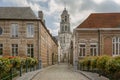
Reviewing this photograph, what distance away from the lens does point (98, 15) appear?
1891 inches

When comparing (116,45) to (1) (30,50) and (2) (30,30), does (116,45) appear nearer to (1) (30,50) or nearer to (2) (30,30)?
(1) (30,50)

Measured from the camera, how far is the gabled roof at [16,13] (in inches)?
1731

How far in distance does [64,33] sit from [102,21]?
108 meters

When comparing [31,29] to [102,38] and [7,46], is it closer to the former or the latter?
[7,46]

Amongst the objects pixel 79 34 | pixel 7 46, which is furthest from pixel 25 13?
pixel 79 34

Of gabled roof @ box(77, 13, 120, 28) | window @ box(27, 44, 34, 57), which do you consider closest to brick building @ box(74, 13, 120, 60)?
gabled roof @ box(77, 13, 120, 28)

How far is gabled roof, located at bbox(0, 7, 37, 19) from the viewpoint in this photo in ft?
144

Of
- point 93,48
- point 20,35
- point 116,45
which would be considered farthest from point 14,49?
point 116,45

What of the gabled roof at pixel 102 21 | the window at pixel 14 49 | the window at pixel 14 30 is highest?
the gabled roof at pixel 102 21

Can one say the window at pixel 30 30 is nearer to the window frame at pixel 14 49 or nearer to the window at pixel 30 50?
the window at pixel 30 50

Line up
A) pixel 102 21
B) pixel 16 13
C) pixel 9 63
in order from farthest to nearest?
pixel 102 21 < pixel 16 13 < pixel 9 63

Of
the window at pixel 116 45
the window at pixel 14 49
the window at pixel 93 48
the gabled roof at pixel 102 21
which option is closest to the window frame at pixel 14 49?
the window at pixel 14 49

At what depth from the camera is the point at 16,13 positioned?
148 ft

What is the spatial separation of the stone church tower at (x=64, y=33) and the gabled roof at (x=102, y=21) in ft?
309
